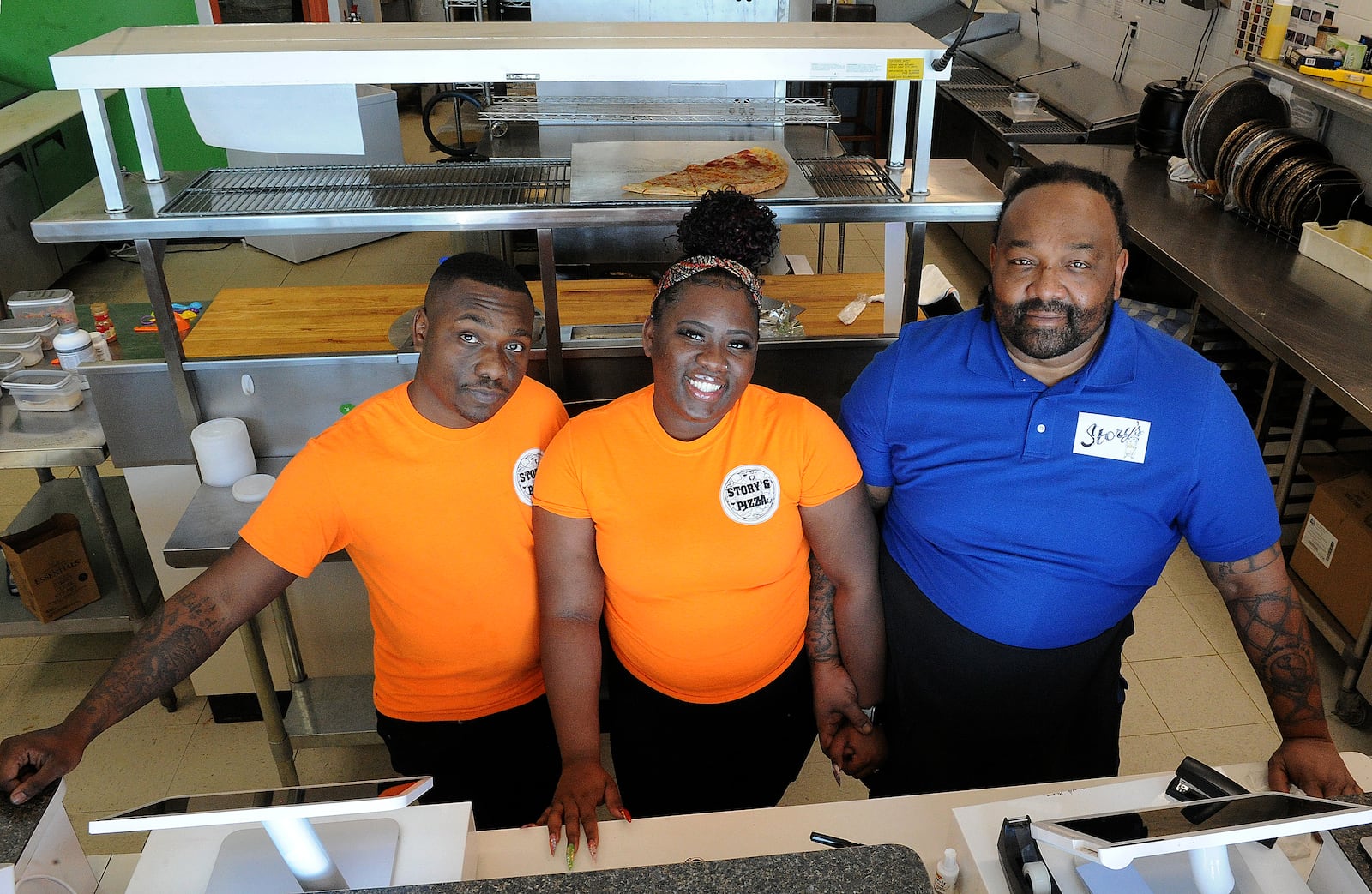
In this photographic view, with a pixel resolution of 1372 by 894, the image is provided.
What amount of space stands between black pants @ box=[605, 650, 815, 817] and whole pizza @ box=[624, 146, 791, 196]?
1038 millimetres

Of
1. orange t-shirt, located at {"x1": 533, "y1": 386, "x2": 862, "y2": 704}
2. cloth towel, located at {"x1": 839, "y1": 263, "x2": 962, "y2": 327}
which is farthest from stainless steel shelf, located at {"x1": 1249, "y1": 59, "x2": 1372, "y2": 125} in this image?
orange t-shirt, located at {"x1": 533, "y1": 386, "x2": 862, "y2": 704}

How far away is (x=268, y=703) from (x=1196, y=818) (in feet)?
6.62

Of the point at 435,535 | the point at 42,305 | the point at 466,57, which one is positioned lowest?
the point at 42,305

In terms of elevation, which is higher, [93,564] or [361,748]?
[93,564]

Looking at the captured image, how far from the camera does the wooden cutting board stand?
2621 mm

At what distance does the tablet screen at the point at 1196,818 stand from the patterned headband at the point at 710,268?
88cm

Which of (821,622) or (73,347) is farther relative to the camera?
(73,347)

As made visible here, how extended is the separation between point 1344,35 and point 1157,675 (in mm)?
2391

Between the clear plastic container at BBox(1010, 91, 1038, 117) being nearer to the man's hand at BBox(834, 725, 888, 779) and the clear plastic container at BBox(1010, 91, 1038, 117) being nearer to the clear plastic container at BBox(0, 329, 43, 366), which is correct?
the man's hand at BBox(834, 725, 888, 779)

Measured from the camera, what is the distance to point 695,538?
157 centimetres

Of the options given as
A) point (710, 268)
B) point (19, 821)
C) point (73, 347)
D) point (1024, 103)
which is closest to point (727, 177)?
point (710, 268)

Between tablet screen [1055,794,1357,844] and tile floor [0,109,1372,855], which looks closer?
tablet screen [1055,794,1357,844]

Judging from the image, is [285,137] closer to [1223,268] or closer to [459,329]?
[459,329]

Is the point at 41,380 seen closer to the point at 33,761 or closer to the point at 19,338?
the point at 19,338
